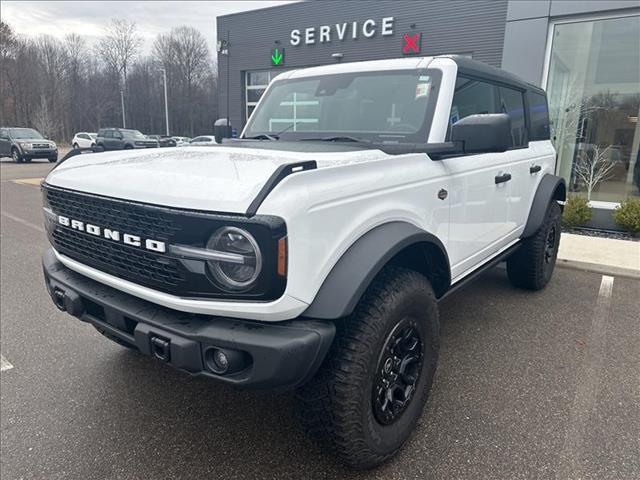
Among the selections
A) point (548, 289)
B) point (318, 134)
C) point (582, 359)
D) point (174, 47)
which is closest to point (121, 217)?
point (318, 134)

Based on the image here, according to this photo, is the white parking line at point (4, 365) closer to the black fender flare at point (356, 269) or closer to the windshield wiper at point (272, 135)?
the windshield wiper at point (272, 135)

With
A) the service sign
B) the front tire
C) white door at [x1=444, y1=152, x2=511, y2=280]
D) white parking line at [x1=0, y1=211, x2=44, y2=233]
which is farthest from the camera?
the front tire

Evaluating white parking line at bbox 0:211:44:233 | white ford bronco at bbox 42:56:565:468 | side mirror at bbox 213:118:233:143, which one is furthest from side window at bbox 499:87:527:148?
white parking line at bbox 0:211:44:233

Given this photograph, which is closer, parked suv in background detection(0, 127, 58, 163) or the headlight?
the headlight

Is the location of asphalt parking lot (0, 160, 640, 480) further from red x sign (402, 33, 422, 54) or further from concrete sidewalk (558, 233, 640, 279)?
red x sign (402, 33, 422, 54)

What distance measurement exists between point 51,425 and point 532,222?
12.5 feet

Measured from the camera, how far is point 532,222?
13.2ft

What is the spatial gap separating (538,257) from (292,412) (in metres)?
2.86

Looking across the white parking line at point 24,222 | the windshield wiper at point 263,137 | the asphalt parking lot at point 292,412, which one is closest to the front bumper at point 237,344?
the asphalt parking lot at point 292,412

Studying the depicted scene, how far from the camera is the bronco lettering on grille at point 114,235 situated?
1805 mm

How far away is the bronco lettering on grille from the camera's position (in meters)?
1.80

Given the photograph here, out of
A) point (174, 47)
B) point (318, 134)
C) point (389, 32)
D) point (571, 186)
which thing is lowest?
point (571, 186)

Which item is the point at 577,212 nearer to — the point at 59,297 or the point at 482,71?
the point at 482,71

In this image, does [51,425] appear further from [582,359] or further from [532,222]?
[532,222]
